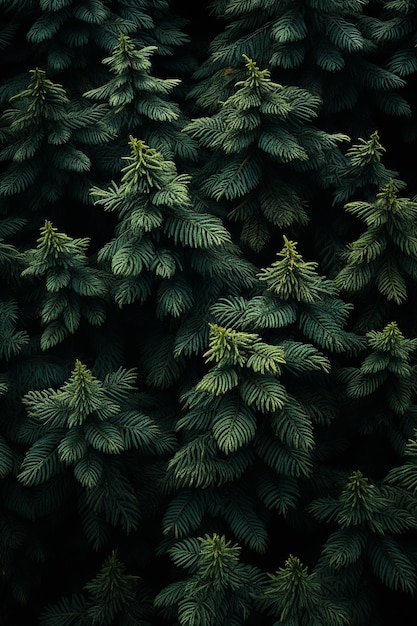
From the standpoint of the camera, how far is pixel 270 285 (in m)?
2.79

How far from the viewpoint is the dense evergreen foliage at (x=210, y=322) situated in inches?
108

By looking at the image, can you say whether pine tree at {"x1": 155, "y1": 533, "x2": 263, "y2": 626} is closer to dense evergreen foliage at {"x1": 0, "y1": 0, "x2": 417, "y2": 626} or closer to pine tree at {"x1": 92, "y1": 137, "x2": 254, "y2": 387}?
dense evergreen foliage at {"x1": 0, "y1": 0, "x2": 417, "y2": 626}

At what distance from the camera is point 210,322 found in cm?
302

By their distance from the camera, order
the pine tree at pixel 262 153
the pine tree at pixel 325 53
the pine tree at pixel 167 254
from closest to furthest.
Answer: the pine tree at pixel 167 254, the pine tree at pixel 262 153, the pine tree at pixel 325 53

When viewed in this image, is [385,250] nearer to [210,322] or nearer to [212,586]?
[210,322]

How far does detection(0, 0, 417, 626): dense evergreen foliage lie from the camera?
2748 mm

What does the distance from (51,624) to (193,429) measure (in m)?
1.23

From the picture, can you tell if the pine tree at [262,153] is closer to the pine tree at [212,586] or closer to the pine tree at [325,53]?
the pine tree at [325,53]

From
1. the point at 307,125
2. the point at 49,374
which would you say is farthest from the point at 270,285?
the point at 49,374

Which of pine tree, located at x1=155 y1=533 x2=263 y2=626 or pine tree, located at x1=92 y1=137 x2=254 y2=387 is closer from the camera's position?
pine tree, located at x1=155 y1=533 x2=263 y2=626

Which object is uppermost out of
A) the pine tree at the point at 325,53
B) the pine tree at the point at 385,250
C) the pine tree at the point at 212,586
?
the pine tree at the point at 325,53

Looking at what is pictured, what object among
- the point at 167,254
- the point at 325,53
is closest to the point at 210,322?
the point at 167,254

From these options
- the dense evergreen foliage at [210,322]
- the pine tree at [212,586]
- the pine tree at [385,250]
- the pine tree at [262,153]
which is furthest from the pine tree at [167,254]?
the pine tree at [212,586]

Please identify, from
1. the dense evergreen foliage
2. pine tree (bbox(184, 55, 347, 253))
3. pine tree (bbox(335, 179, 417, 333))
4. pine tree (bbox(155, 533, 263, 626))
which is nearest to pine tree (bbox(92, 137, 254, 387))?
the dense evergreen foliage
